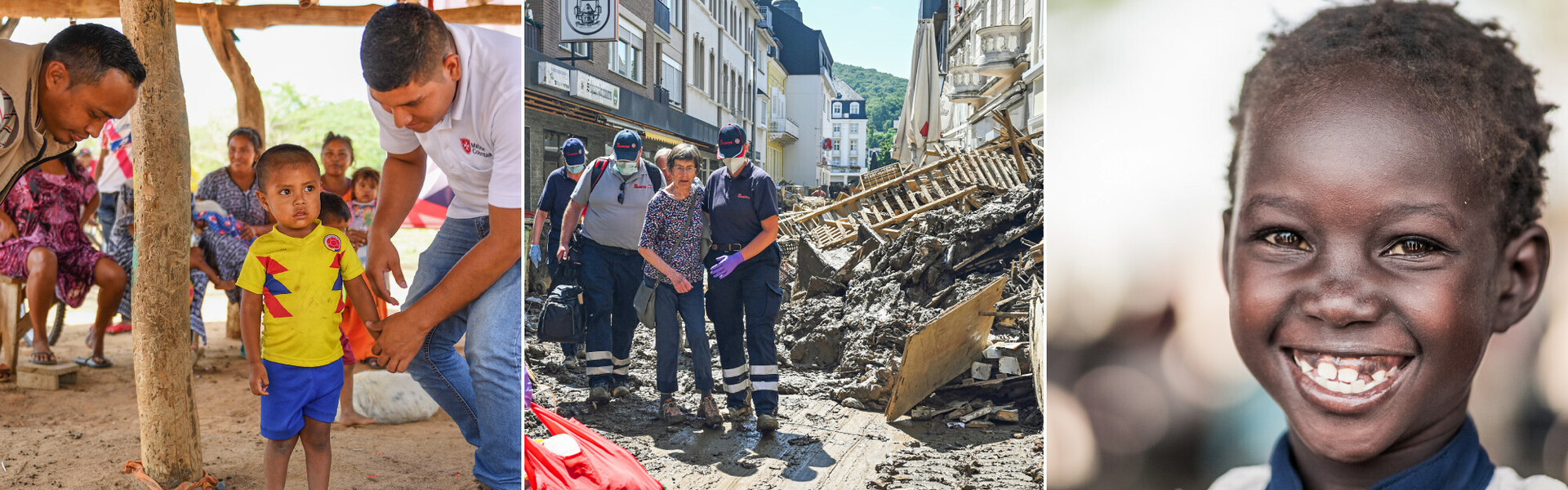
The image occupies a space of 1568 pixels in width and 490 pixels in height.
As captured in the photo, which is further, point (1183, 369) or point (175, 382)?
point (175, 382)

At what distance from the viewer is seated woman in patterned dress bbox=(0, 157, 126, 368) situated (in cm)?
562

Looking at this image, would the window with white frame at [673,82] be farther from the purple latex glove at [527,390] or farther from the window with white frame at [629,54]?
the purple latex glove at [527,390]

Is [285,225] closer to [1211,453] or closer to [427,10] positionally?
[427,10]

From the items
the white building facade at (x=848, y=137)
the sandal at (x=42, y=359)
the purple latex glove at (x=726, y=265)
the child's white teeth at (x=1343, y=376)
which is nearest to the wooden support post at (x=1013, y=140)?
the white building facade at (x=848, y=137)

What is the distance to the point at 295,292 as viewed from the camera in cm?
310

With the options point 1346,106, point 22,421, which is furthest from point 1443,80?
point 22,421

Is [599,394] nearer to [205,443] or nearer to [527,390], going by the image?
[527,390]

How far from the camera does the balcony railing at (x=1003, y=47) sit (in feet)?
9.45

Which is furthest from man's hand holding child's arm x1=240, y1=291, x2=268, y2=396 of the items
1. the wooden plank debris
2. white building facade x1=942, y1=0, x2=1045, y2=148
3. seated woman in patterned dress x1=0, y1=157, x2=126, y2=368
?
seated woman in patterned dress x1=0, y1=157, x2=126, y2=368

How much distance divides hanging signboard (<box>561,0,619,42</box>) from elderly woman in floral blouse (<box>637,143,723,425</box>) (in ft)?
1.58

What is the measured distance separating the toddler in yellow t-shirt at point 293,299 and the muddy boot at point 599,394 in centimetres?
77

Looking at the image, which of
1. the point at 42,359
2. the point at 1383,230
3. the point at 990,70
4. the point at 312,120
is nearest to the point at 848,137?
the point at 990,70

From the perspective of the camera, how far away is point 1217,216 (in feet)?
9.62

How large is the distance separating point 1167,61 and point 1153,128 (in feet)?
0.70
